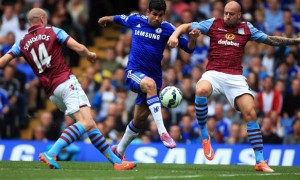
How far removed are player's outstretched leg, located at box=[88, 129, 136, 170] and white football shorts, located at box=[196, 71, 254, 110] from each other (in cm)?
201

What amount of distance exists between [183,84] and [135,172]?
819 centimetres

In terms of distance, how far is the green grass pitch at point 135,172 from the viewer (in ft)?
46.3

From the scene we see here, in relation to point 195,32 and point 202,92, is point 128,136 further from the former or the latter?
point 195,32

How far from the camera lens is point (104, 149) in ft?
50.5

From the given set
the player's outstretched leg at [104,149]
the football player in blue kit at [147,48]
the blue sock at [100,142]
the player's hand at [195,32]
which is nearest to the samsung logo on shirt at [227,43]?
the football player in blue kit at [147,48]

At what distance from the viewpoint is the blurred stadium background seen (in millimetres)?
21031

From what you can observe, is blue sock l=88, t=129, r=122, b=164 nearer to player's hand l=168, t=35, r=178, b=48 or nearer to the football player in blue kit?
the football player in blue kit

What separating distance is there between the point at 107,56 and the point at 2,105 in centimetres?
352

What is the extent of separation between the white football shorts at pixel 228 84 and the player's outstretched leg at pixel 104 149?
6.59 ft

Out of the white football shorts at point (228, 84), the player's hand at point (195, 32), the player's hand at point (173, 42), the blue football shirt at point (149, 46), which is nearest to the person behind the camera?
the player's hand at point (173, 42)

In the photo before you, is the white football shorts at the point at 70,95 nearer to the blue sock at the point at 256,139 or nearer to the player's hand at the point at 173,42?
the player's hand at the point at 173,42

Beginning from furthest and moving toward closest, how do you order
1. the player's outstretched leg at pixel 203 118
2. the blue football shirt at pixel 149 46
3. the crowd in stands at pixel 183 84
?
the crowd in stands at pixel 183 84 → the blue football shirt at pixel 149 46 → the player's outstretched leg at pixel 203 118

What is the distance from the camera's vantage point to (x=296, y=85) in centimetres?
2216

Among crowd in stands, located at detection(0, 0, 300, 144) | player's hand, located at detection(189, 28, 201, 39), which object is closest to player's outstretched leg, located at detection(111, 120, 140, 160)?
player's hand, located at detection(189, 28, 201, 39)
